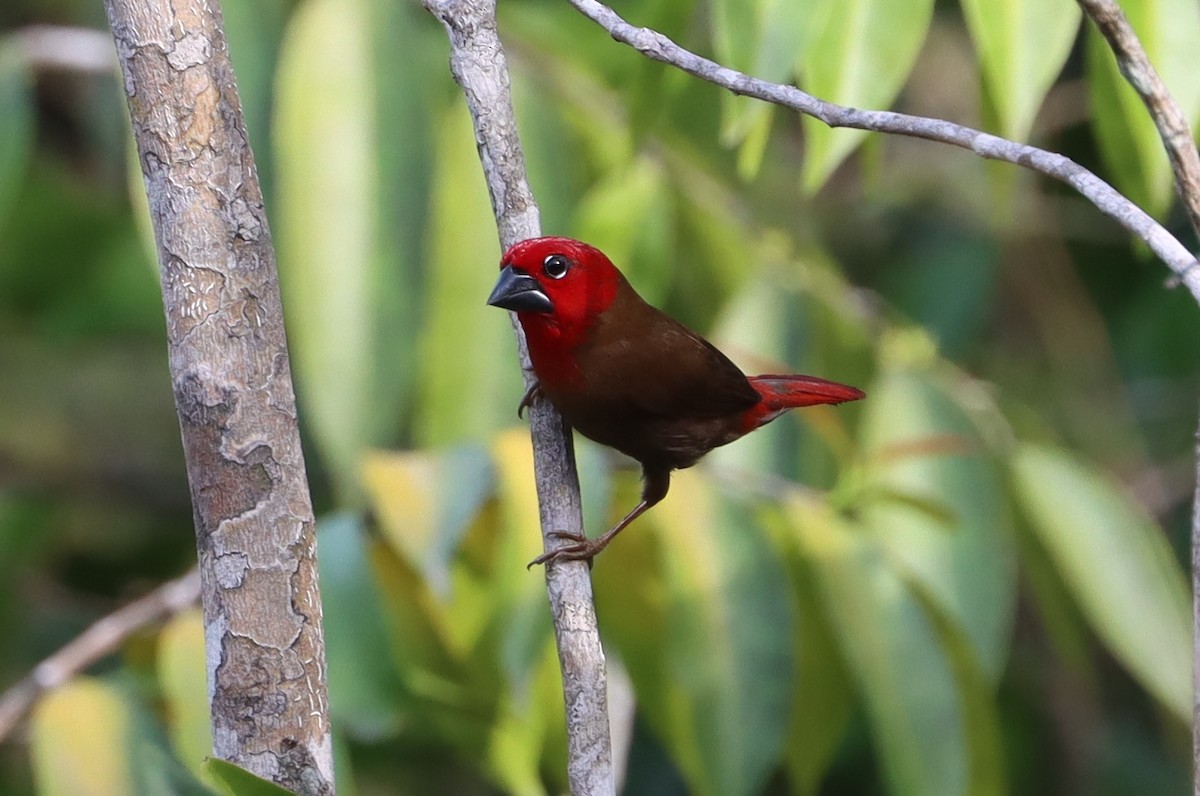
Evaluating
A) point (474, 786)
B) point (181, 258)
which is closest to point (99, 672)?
point (474, 786)

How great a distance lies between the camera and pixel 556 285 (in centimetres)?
213

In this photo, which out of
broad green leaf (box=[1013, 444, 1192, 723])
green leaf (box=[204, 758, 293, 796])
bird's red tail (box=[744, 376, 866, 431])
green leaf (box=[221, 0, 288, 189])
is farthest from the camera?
green leaf (box=[221, 0, 288, 189])

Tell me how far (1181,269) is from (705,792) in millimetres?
1431

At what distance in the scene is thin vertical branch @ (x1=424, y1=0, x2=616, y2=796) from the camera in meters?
1.55

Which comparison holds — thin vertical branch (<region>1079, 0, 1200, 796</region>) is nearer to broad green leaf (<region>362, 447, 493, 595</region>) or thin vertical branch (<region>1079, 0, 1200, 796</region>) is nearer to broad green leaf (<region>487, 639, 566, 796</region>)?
broad green leaf (<region>362, 447, 493, 595</region>)

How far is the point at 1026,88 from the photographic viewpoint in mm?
2135

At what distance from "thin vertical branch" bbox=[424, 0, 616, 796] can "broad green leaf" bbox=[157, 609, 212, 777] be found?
2.82 ft

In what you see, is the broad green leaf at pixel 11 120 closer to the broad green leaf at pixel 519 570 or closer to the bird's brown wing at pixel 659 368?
the broad green leaf at pixel 519 570

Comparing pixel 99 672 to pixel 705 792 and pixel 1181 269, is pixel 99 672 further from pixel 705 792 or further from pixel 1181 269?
pixel 1181 269

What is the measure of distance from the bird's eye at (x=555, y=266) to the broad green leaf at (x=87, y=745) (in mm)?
1005

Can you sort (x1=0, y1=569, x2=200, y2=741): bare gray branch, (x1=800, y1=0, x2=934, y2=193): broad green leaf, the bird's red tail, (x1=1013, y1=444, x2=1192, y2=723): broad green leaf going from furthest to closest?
(x1=1013, y1=444, x2=1192, y2=723): broad green leaf, the bird's red tail, (x1=0, y1=569, x2=200, y2=741): bare gray branch, (x1=800, y1=0, x2=934, y2=193): broad green leaf

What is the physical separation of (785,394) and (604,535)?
562 millimetres

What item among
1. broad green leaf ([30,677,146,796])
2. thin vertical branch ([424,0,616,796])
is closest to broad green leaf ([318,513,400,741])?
broad green leaf ([30,677,146,796])

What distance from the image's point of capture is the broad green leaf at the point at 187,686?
2.33 meters
